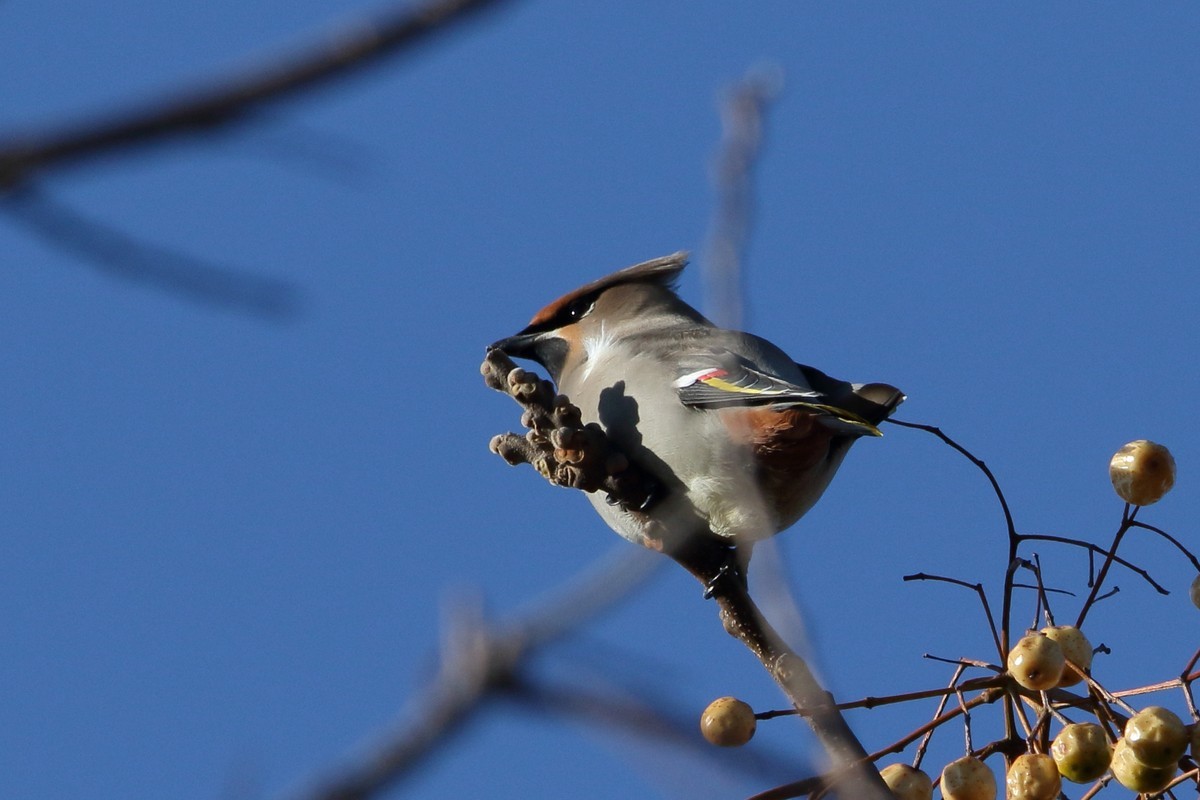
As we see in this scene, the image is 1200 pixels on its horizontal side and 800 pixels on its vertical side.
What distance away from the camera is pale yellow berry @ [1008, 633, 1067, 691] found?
8.43ft

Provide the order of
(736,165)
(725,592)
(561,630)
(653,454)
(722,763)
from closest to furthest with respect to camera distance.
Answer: (561,630) < (722,763) < (736,165) < (725,592) < (653,454)

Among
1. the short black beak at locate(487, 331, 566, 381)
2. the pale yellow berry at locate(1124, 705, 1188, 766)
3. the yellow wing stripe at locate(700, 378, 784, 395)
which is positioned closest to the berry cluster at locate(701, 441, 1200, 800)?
the pale yellow berry at locate(1124, 705, 1188, 766)

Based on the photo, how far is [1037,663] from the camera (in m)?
2.57

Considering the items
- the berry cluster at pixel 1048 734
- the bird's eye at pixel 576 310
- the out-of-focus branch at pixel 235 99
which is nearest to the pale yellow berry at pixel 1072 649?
the berry cluster at pixel 1048 734

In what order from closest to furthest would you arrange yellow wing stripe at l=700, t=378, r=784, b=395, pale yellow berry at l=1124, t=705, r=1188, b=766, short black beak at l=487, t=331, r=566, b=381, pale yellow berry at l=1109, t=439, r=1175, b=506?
pale yellow berry at l=1124, t=705, r=1188, b=766 → pale yellow berry at l=1109, t=439, r=1175, b=506 → yellow wing stripe at l=700, t=378, r=784, b=395 → short black beak at l=487, t=331, r=566, b=381

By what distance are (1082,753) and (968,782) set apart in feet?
0.60

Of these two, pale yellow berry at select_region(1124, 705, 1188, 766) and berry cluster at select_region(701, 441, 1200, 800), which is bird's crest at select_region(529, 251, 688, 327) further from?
pale yellow berry at select_region(1124, 705, 1188, 766)

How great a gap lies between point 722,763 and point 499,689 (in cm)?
28

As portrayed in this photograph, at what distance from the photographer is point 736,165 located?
184 cm

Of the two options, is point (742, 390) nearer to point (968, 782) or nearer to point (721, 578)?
point (721, 578)

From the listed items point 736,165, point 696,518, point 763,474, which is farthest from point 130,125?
point 763,474

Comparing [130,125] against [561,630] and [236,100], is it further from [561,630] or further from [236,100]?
[561,630]

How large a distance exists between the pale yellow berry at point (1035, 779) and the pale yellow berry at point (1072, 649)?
0.22 metres

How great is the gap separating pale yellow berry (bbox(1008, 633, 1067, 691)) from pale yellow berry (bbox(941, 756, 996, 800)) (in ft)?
0.51
